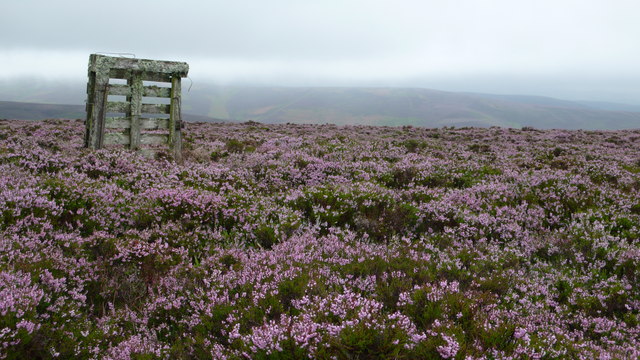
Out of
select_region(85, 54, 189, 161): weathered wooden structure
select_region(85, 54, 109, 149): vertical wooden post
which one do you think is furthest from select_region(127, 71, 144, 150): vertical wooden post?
select_region(85, 54, 109, 149): vertical wooden post

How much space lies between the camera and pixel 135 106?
11.1 m

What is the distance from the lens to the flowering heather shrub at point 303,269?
308 centimetres

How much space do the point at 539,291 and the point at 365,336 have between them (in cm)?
260

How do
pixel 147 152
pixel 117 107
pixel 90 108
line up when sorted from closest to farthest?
pixel 90 108 < pixel 117 107 < pixel 147 152

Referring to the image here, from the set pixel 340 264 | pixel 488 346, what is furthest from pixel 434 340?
pixel 340 264

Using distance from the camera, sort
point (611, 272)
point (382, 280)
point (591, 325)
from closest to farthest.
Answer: point (591, 325), point (382, 280), point (611, 272)

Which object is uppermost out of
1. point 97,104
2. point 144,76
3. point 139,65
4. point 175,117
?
point 139,65

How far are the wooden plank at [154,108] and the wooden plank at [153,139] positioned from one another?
2.29 feet

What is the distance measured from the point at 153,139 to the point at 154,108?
949 millimetres

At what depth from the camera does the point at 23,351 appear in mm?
2863

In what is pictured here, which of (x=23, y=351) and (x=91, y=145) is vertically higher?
(x=91, y=145)

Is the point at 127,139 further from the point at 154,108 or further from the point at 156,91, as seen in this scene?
the point at 156,91

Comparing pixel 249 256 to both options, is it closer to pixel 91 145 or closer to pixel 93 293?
pixel 93 293

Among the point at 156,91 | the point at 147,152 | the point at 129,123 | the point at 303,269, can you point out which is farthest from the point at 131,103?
the point at 303,269
